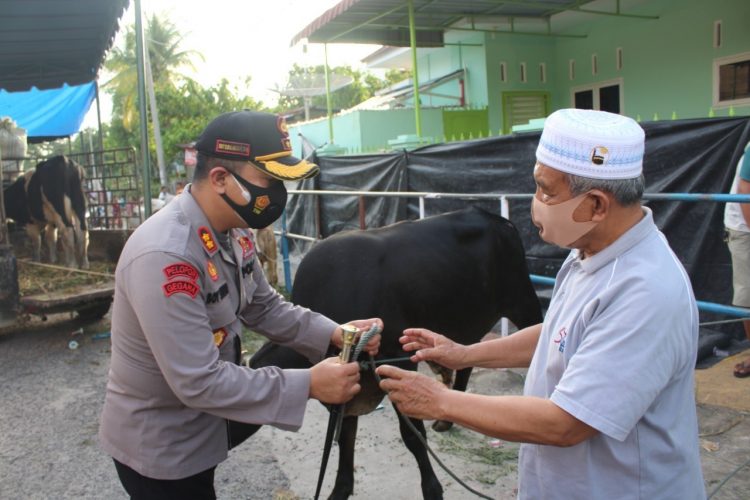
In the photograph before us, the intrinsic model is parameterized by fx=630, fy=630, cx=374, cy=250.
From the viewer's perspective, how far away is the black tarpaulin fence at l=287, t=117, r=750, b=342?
495 cm

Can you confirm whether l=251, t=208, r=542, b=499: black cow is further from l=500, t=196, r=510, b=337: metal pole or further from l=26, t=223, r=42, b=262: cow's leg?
l=26, t=223, r=42, b=262: cow's leg

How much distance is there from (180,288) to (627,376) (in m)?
1.23

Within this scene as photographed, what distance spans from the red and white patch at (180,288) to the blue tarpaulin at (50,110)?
11.4 metres

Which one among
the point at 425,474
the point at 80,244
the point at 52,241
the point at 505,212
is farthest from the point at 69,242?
the point at 425,474

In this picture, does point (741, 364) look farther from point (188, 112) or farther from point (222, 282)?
point (188, 112)

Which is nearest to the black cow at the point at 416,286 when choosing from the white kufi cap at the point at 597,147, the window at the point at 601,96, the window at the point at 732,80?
the white kufi cap at the point at 597,147

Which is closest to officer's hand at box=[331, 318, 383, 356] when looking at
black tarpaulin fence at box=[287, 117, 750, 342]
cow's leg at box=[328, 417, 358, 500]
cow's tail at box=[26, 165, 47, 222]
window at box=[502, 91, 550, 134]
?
cow's leg at box=[328, 417, 358, 500]

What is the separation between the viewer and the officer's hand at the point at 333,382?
2041mm

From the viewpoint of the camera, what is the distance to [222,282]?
6.88 feet

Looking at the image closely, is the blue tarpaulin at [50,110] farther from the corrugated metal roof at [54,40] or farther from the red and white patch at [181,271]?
the red and white patch at [181,271]

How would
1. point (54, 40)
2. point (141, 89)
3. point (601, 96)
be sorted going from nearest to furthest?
point (141, 89) → point (54, 40) → point (601, 96)

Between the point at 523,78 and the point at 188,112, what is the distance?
20.6 metres

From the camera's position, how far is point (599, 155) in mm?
1535

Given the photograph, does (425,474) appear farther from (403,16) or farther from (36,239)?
(403,16)
